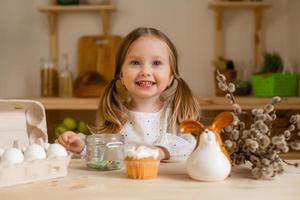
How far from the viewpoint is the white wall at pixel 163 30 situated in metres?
3.29

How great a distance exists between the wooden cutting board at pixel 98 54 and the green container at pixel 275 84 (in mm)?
927

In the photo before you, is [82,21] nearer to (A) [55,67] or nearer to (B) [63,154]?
(A) [55,67]

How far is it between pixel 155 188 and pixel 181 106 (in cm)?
71

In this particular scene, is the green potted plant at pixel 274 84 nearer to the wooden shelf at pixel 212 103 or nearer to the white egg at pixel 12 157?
the wooden shelf at pixel 212 103

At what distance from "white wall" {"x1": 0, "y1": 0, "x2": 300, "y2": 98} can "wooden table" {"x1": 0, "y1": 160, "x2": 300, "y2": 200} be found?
7.46 ft

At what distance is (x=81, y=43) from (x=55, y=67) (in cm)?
24

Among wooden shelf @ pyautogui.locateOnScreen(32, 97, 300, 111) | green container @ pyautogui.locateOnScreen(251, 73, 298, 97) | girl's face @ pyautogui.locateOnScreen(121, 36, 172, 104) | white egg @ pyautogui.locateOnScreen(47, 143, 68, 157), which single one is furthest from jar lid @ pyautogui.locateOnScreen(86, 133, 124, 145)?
green container @ pyautogui.locateOnScreen(251, 73, 298, 97)

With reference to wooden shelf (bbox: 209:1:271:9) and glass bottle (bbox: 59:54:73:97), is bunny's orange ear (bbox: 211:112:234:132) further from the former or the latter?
glass bottle (bbox: 59:54:73:97)

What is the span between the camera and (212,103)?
284 centimetres

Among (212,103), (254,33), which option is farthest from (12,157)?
(254,33)

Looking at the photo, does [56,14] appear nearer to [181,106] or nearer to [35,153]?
[181,106]

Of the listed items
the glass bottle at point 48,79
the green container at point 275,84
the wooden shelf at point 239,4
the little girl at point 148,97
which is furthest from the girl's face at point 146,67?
the glass bottle at point 48,79

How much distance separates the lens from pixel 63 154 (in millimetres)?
1062

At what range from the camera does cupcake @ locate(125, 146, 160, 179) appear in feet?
3.41
